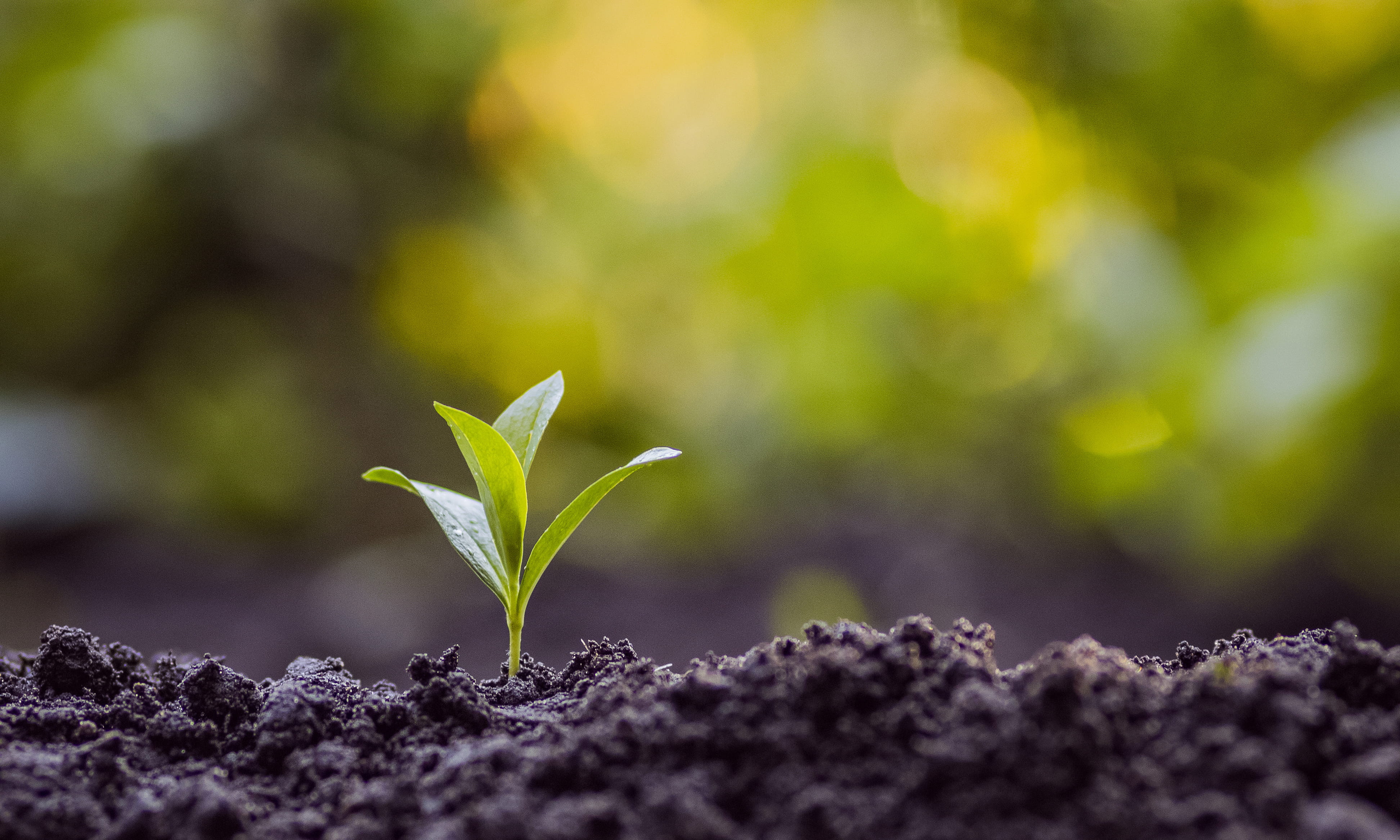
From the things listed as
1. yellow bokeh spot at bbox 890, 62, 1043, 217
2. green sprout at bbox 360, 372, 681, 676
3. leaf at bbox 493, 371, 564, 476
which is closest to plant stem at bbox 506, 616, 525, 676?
green sprout at bbox 360, 372, 681, 676

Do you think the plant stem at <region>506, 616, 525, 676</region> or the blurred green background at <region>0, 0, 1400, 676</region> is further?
the blurred green background at <region>0, 0, 1400, 676</region>

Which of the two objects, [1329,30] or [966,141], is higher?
[966,141]

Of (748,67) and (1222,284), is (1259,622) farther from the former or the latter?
(748,67)

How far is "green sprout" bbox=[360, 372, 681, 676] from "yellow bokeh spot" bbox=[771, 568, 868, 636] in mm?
1794

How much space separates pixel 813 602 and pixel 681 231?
4.53ft

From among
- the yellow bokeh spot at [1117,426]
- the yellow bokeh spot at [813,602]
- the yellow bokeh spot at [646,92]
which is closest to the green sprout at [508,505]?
the yellow bokeh spot at [813,602]

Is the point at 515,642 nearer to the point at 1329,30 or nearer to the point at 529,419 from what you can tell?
the point at 529,419

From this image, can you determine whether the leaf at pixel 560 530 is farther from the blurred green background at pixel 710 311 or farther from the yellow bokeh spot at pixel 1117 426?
the yellow bokeh spot at pixel 1117 426

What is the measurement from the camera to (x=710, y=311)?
3.42 metres

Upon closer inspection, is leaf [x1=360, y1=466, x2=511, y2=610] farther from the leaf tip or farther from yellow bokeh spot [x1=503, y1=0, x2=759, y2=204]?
yellow bokeh spot [x1=503, y1=0, x2=759, y2=204]

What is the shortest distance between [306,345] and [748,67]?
72.4 inches

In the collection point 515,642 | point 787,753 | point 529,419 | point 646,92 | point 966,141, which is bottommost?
point 787,753

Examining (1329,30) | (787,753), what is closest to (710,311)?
(1329,30)

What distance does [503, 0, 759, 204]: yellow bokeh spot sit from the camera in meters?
3.54
